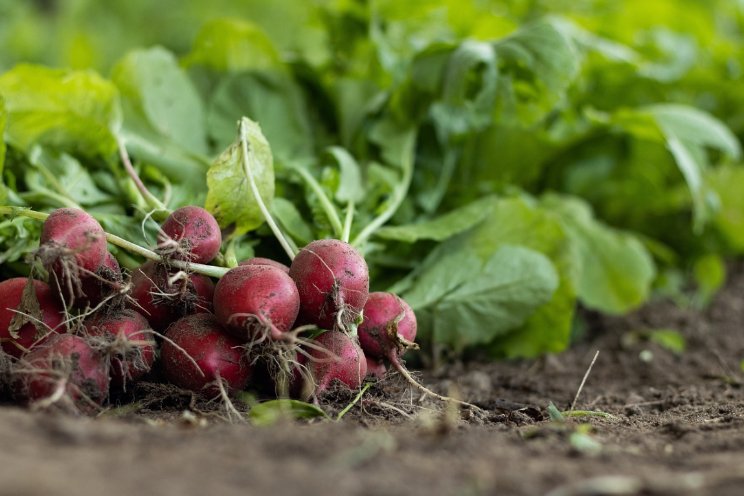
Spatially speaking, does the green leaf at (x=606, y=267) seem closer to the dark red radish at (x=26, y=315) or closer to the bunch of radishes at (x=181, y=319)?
the bunch of radishes at (x=181, y=319)

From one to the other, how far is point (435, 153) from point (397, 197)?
21.8 inches

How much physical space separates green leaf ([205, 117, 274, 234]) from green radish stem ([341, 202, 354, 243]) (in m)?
0.27

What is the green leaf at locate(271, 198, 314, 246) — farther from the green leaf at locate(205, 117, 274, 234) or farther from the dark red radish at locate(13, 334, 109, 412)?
the dark red radish at locate(13, 334, 109, 412)

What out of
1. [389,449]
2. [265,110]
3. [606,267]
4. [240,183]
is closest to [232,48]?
[265,110]

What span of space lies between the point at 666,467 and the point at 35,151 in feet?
7.51

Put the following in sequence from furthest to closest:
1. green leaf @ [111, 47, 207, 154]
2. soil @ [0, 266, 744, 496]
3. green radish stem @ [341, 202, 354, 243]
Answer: green leaf @ [111, 47, 207, 154] < green radish stem @ [341, 202, 354, 243] < soil @ [0, 266, 744, 496]

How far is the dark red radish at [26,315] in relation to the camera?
6.61 ft

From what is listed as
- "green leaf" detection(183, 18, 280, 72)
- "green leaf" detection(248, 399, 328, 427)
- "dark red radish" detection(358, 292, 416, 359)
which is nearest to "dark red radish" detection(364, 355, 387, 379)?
"dark red radish" detection(358, 292, 416, 359)

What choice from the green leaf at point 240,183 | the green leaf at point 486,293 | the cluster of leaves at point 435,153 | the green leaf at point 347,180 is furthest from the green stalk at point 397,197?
the green leaf at point 240,183

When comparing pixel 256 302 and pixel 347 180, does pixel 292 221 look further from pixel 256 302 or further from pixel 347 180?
pixel 256 302

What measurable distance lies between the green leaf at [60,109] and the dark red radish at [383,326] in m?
1.23

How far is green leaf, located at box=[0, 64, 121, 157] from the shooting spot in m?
2.64

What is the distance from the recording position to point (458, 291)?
9.14 feet

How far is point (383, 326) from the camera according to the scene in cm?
224
